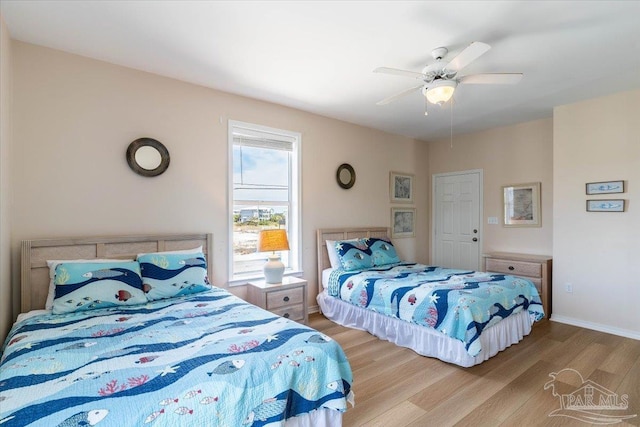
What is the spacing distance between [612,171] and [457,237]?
220 centimetres

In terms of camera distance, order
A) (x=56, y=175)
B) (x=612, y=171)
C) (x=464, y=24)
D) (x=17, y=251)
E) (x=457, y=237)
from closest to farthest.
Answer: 1. (x=464, y=24)
2. (x=17, y=251)
3. (x=56, y=175)
4. (x=612, y=171)
5. (x=457, y=237)

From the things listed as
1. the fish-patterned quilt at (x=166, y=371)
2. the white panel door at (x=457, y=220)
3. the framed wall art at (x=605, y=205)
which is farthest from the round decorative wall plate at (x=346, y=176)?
the framed wall art at (x=605, y=205)

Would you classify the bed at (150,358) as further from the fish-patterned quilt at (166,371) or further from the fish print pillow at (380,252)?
the fish print pillow at (380,252)

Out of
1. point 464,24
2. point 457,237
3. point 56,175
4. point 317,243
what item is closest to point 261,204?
point 317,243

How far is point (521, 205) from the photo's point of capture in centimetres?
454

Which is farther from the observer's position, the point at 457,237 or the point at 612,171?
the point at 457,237

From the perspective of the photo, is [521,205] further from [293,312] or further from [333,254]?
[293,312]

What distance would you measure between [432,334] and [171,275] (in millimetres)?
2306

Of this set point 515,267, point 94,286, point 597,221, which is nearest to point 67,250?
point 94,286

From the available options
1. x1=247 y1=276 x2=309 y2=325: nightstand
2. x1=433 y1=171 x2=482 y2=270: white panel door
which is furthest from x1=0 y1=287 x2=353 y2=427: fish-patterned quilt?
x1=433 y1=171 x2=482 y2=270: white panel door

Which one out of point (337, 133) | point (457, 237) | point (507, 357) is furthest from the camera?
point (457, 237)

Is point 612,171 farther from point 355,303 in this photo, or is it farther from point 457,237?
point 355,303

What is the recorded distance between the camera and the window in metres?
3.54

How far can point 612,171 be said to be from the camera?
3486 mm
